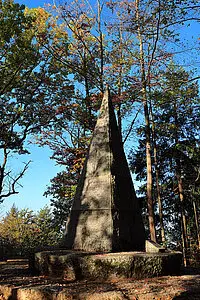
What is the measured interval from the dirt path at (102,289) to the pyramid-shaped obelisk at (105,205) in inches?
34.8

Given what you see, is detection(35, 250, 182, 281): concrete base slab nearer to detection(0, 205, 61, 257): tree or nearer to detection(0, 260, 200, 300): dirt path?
detection(0, 260, 200, 300): dirt path

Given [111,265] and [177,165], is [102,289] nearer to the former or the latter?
[111,265]

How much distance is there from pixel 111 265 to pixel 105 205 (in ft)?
3.75

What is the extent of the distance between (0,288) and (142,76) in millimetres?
8637

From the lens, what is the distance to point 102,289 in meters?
3.79

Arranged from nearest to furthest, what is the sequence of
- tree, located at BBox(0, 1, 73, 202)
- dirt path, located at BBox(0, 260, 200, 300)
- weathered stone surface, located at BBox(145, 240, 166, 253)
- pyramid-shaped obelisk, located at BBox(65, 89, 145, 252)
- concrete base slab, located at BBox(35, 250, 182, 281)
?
dirt path, located at BBox(0, 260, 200, 300) < concrete base slab, located at BBox(35, 250, 182, 281) < weathered stone surface, located at BBox(145, 240, 166, 253) < pyramid-shaped obelisk, located at BBox(65, 89, 145, 252) < tree, located at BBox(0, 1, 73, 202)

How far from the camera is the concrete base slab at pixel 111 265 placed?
439 cm

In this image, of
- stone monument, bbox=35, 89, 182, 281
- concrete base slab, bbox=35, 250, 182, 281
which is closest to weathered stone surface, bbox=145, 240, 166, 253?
stone monument, bbox=35, 89, 182, 281

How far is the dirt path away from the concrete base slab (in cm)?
13

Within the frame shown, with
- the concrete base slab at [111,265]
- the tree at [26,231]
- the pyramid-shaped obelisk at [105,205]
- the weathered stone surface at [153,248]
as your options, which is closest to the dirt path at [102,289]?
the concrete base slab at [111,265]

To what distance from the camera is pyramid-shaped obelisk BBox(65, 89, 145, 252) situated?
5.16 meters

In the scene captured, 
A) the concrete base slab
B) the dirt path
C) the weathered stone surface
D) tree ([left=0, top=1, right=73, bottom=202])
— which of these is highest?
tree ([left=0, top=1, right=73, bottom=202])

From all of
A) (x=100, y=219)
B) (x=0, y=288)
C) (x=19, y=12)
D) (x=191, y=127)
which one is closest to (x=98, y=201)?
(x=100, y=219)

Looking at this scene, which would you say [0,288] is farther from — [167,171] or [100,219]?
[167,171]
